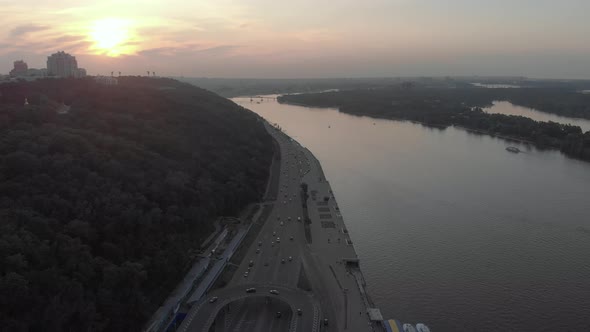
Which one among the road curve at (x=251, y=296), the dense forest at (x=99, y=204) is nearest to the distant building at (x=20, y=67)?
the dense forest at (x=99, y=204)

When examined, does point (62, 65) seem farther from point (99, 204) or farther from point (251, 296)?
point (251, 296)

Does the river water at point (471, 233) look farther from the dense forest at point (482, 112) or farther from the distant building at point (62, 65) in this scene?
the distant building at point (62, 65)

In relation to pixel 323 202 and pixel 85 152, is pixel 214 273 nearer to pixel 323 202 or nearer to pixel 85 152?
pixel 85 152

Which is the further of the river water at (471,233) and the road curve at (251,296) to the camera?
the river water at (471,233)

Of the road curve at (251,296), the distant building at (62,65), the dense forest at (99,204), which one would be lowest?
the road curve at (251,296)

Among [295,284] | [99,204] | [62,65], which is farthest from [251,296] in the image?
[62,65]

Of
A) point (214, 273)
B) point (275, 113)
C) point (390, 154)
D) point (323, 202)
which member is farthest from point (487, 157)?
point (275, 113)
